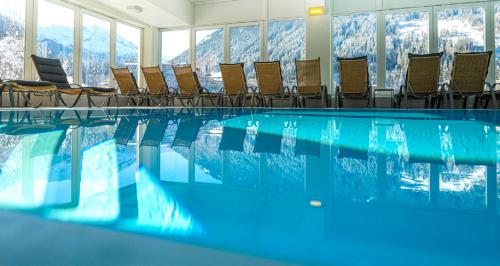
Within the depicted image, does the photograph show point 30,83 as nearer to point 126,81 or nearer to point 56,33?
point 126,81

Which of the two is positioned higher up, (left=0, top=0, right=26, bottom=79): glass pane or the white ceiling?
the white ceiling

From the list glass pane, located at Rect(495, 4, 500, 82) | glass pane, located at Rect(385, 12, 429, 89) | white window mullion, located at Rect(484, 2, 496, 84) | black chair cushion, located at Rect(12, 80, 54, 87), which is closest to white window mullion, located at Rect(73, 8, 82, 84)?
black chair cushion, located at Rect(12, 80, 54, 87)

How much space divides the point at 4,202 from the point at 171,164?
1.52ft

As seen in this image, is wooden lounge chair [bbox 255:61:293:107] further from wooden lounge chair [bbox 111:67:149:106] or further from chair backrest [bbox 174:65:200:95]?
wooden lounge chair [bbox 111:67:149:106]

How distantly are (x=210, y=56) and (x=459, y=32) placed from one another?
5.75 meters

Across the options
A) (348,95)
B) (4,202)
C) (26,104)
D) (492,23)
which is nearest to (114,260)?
(4,202)

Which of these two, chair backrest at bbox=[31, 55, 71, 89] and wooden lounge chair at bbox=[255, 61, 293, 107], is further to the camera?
wooden lounge chair at bbox=[255, 61, 293, 107]

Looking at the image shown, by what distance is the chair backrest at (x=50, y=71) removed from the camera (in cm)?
600

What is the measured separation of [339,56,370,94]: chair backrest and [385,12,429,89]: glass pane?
84.4 inches

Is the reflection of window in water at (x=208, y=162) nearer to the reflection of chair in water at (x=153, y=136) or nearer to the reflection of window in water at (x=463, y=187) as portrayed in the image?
the reflection of chair in water at (x=153, y=136)

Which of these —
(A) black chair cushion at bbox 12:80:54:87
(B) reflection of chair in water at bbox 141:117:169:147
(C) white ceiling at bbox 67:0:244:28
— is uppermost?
(C) white ceiling at bbox 67:0:244:28

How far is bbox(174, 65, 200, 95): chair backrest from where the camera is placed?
7.19 meters

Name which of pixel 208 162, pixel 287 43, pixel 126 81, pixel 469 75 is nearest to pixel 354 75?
pixel 469 75

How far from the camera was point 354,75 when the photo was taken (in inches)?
239
